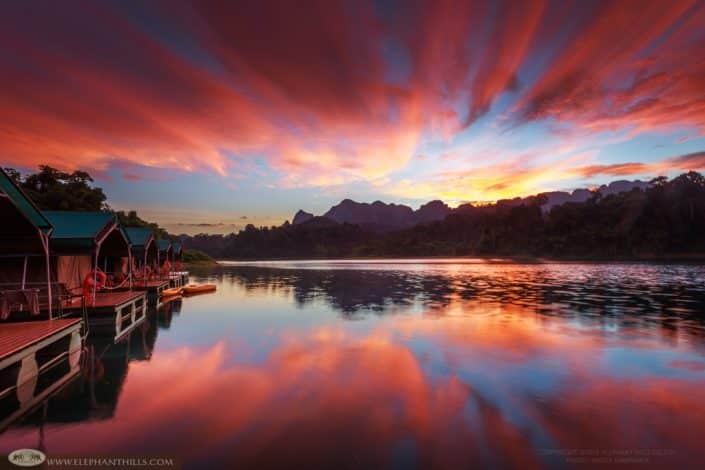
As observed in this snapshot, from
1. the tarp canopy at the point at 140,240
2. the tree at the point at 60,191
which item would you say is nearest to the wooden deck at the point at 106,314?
the tarp canopy at the point at 140,240

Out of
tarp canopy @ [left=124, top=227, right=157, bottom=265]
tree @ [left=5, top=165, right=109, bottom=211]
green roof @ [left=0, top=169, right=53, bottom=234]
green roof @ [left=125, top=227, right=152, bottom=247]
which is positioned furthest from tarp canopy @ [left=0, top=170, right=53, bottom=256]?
tree @ [left=5, top=165, right=109, bottom=211]

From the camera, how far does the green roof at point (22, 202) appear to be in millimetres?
10211

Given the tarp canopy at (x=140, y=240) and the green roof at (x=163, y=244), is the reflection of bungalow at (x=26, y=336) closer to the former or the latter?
the tarp canopy at (x=140, y=240)

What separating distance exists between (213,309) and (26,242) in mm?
13981

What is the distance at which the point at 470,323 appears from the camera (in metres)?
20.0

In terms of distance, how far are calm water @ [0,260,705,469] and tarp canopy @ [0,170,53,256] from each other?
4573mm

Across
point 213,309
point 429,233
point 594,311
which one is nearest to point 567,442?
point 594,311

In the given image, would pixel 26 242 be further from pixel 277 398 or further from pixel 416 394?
pixel 416 394

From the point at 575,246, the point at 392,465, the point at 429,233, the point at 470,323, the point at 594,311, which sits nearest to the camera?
the point at 392,465

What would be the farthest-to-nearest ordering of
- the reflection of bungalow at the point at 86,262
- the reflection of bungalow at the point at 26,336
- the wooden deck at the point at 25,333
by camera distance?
the reflection of bungalow at the point at 86,262
the reflection of bungalow at the point at 26,336
the wooden deck at the point at 25,333

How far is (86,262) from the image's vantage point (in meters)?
22.5

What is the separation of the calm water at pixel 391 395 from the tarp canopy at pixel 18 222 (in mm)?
4573

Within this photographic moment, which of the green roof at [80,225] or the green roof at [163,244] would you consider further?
the green roof at [163,244]

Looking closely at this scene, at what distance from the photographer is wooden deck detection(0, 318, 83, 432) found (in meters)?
9.39
